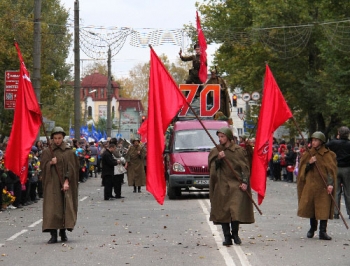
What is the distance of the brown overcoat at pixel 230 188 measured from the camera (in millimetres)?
15453

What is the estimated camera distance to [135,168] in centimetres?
3566

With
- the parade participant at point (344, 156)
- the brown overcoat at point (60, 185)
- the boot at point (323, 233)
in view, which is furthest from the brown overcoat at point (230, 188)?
the parade participant at point (344, 156)

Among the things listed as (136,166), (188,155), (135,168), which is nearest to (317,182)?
(188,155)

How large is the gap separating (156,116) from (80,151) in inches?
1063

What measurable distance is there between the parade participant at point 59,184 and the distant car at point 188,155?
12741 mm

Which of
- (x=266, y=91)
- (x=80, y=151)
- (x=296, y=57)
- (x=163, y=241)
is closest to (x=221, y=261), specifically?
(x=163, y=241)

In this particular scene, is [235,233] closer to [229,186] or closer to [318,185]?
[229,186]

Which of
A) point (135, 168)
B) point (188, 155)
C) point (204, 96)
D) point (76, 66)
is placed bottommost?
point (135, 168)

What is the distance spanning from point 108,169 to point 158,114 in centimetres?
1553

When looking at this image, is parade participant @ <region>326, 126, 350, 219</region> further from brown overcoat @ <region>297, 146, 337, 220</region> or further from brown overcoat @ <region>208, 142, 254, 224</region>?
brown overcoat @ <region>208, 142, 254, 224</region>

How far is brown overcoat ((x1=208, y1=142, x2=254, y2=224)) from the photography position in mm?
15453

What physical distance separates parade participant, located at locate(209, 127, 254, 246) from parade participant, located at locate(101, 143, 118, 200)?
14.9m

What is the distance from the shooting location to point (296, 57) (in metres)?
57.6

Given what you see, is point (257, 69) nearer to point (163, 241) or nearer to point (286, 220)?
point (286, 220)
